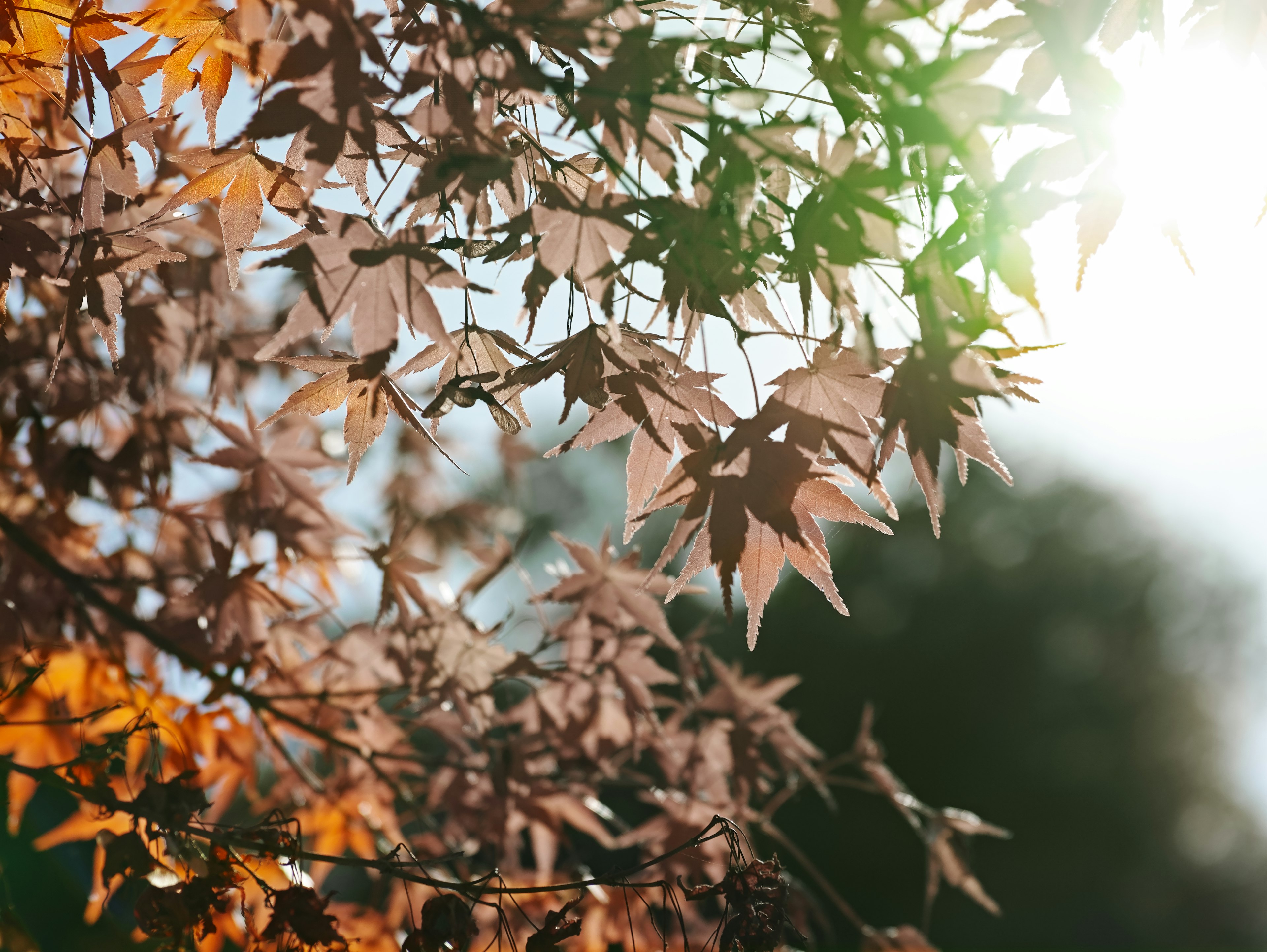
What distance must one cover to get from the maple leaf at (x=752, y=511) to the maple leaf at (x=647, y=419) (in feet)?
0.08

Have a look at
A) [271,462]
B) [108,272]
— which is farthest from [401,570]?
[108,272]

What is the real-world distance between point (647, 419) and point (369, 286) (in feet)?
1.25

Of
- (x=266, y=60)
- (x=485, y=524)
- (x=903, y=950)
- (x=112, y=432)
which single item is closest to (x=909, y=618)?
(x=485, y=524)

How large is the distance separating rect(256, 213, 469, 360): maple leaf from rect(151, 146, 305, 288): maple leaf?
0.24 metres

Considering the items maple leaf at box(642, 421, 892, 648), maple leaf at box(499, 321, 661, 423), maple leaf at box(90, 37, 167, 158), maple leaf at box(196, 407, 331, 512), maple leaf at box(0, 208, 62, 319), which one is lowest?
maple leaf at box(642, 421, 892, 648)

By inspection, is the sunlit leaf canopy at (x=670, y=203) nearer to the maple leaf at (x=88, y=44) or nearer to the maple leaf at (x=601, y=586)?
the maple leaf at (x=88, y=44)

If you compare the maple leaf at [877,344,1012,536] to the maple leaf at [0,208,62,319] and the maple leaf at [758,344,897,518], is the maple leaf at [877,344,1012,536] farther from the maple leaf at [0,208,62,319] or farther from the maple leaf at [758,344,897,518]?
the maple leaf at [0,208,62,319]

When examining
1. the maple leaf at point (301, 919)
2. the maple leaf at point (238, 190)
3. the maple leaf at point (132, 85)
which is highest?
the maple leaf at point (132, 85)

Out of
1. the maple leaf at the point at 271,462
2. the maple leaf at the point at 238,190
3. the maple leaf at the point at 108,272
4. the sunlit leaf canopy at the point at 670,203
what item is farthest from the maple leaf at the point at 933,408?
the maple leaf at the point at 271,462

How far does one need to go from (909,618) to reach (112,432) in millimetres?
13063

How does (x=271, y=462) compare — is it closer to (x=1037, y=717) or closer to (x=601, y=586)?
(x=601, y=586)

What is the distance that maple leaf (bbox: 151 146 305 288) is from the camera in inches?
43.1

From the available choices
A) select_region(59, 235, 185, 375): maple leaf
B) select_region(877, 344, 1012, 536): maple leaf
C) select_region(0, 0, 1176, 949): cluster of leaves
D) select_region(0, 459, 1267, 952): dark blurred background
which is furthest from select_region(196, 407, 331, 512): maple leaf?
select_region(0, 459, 1267, 952): dark blurred background

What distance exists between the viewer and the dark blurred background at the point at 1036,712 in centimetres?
1120
